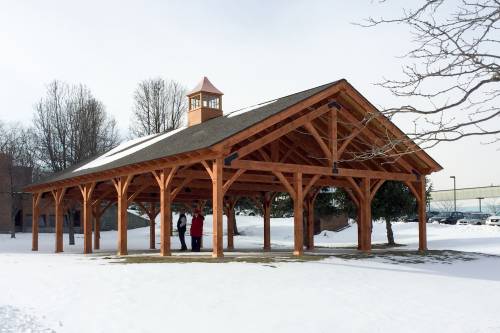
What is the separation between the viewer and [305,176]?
2205cm

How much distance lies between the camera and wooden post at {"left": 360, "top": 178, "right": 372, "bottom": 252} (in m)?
19.3

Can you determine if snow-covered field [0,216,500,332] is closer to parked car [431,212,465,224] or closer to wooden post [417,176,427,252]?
wooden post [417,176,427,252]

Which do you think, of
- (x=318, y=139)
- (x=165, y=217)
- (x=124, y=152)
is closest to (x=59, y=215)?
(x=124, y=152)

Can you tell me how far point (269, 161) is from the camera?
66.0ft

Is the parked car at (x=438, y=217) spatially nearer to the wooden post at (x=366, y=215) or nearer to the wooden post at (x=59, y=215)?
the wooden post at (x=366, y=215)

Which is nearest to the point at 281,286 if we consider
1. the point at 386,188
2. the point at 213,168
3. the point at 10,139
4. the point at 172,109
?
the point at 213,168

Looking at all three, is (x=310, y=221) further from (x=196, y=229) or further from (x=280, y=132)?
(x=280, y=132)

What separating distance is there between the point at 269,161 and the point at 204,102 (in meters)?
6.56

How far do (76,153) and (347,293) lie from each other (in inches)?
1322

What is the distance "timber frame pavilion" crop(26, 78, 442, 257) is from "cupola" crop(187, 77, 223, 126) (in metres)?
0.05

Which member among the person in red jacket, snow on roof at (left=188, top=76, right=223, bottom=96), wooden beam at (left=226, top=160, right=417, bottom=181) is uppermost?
snow on roof at (left=188, top=76, right=223, bottom=96)

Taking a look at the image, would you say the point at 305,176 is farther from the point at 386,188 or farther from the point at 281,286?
the point at 281,286

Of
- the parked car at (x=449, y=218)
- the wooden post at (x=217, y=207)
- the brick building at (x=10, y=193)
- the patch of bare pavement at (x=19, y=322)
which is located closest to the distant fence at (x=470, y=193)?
the parked car at (x=449, y=218)

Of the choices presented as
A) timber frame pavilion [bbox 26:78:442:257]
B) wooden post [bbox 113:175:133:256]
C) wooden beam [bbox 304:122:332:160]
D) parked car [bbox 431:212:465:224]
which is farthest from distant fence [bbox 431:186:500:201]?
wooden post [bbox 113:175:133:256]
